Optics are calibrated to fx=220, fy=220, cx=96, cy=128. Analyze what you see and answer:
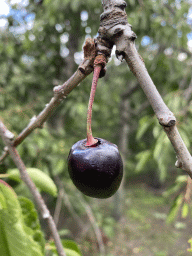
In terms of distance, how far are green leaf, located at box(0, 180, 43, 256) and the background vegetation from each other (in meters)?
1.62

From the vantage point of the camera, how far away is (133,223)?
7.42m

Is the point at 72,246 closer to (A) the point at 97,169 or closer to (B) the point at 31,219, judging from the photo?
(B) the point at 31,219

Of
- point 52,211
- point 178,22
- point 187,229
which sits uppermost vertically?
point 178,22

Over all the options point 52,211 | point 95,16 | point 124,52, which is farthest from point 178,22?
point 52,211

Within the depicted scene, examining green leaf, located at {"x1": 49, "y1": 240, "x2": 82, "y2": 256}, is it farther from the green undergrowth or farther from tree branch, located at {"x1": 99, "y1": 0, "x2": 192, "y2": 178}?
the green undergrowth

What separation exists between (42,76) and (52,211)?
2.89 m

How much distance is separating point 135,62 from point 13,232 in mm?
687

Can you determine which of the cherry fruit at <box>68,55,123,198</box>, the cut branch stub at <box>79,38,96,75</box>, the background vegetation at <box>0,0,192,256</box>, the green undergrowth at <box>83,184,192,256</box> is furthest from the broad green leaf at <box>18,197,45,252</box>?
the green undergrowth at <box>83,184,192,256</box>

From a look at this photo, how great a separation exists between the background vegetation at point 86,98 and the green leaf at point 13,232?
1619mm

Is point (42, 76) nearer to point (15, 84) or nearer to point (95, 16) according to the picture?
point (15, 84)

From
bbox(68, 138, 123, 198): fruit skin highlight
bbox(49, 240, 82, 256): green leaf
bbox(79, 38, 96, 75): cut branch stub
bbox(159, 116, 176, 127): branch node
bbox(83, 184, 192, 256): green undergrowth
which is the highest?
bbox(79, 38, 96, 75): cut branch stub

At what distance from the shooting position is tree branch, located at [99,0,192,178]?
0.46 meters

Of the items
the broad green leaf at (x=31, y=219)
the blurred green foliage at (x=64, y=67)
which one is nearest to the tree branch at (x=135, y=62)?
the broad green leaf at (x=31, y=219)

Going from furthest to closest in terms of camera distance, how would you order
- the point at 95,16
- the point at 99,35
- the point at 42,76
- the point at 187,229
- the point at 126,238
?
1. the point at 187,229
2. the point at 126,238
3. the point at 42,76
4. the point at 95,16
5. the point at 99,35
